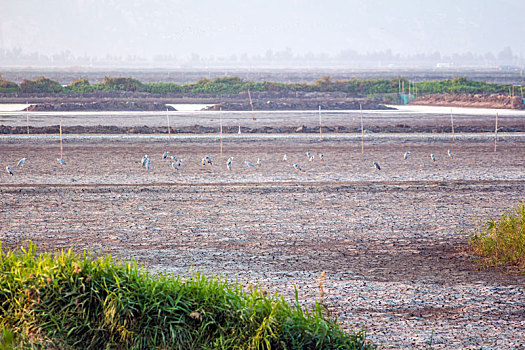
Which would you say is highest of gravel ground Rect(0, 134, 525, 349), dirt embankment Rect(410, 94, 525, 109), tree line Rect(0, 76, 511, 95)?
tree line Rect(0, 76, 511, 95)

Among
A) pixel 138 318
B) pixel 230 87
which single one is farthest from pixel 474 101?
pixel 138 318

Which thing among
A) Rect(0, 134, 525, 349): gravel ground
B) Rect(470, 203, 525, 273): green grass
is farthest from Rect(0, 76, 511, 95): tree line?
Rect(470, 203, 525, 273): green grass

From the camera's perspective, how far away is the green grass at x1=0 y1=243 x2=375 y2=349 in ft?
18.3

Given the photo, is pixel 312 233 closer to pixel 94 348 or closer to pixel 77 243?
pixel 77 243

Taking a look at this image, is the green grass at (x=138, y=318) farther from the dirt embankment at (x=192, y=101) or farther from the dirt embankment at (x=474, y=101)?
the dirt embankment at (x=474, y=101)

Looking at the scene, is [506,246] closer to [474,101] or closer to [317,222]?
[317,222]

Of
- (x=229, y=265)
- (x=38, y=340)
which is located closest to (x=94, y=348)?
(x=38, y=340)

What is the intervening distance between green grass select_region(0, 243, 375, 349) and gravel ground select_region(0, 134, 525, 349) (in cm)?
115

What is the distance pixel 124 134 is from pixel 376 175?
537 inches

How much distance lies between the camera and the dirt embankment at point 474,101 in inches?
1712

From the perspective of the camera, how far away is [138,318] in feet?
18.8

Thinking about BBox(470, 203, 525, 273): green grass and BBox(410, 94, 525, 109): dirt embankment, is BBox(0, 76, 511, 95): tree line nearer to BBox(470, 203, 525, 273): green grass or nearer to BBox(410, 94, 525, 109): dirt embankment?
BBox(410, 94, 525, 109): dirt embankment

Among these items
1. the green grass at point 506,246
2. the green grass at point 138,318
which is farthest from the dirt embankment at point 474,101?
the green grass at point 138,318

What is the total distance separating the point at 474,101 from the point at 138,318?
146ft
